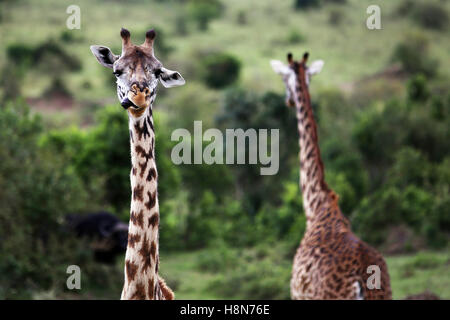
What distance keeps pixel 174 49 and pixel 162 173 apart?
2213 cm

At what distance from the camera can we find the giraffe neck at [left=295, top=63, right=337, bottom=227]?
680cm

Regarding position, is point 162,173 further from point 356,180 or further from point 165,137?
point 356,180

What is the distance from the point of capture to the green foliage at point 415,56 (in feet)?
96.7

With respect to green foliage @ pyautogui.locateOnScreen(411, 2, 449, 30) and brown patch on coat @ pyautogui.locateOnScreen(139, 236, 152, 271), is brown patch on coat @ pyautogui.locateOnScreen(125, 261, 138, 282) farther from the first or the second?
green foliage @ pyautogui.locateOnScreen(411, 2, 449, 30)

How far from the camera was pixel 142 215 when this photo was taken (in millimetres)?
4227

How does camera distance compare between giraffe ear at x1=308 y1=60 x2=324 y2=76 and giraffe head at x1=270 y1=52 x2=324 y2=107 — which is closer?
giraffe head at x1=270 y1=52 x2=324 y2=107

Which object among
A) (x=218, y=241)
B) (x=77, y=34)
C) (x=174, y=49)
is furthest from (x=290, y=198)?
(x=77, y=34)

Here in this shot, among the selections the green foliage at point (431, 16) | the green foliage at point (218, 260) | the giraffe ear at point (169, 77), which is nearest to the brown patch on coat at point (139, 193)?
the giraffe ear at point (169, 77)

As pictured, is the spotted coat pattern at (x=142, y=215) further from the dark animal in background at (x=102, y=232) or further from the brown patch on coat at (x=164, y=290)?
the dark animal in background at (x=102, y=232)

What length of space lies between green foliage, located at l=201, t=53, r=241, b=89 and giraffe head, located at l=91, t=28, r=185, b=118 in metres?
25.7

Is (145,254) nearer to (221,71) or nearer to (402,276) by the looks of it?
(402,276)

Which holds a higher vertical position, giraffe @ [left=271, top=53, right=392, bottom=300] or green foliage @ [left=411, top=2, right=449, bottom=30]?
green foliage @ [left=411, top=2, right=449, bottom=30]

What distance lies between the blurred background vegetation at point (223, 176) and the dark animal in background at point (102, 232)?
0.16 m

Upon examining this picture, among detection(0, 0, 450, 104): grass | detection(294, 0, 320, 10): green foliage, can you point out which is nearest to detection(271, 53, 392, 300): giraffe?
detection(0, 0, 450, 104): grass
